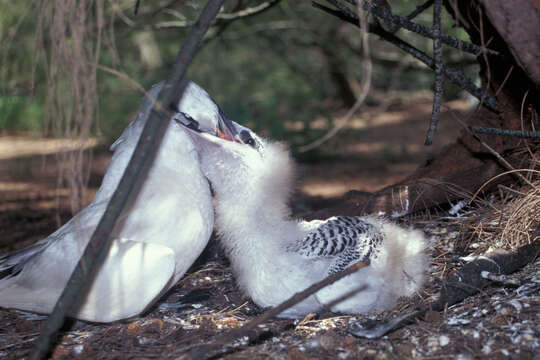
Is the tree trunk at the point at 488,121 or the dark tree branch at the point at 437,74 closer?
the dark tree branch at the point at 437,74

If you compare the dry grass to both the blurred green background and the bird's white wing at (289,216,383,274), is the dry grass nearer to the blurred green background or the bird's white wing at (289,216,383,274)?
the bird's white wing at (289,216,383,274)

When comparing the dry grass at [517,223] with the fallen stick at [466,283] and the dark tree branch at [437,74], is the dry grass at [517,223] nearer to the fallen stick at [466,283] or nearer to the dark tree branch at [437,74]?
the fallen stick at [466,283]

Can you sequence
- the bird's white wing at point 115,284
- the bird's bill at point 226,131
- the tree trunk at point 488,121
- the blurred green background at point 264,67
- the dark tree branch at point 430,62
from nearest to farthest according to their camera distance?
1. the bird's white wing at point 115,284
2. the tree trunk at point 488,121
3. the bird's bill at point 226,131
4. the dark tree branch at point 430,62
5. the blurred green background at point 264,67

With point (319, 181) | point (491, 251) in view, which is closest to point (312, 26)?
point (319, 181)

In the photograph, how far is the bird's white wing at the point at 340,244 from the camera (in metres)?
2.73

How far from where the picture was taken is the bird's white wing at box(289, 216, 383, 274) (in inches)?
107

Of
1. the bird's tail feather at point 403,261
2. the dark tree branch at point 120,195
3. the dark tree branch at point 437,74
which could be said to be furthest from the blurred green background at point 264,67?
the dark tree branch at point 120,195

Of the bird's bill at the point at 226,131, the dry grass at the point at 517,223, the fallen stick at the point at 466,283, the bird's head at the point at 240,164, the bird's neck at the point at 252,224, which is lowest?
the fallen stick at the point at 466,283

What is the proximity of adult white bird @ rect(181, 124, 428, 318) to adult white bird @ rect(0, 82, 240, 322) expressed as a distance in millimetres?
148

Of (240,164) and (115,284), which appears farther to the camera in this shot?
(240,164)

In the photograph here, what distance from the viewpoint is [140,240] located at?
2799 mm

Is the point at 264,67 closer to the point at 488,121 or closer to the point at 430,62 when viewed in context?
the point at 488,121

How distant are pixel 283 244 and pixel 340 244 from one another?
0.32m

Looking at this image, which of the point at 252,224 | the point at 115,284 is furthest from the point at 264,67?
the point at 115,284
